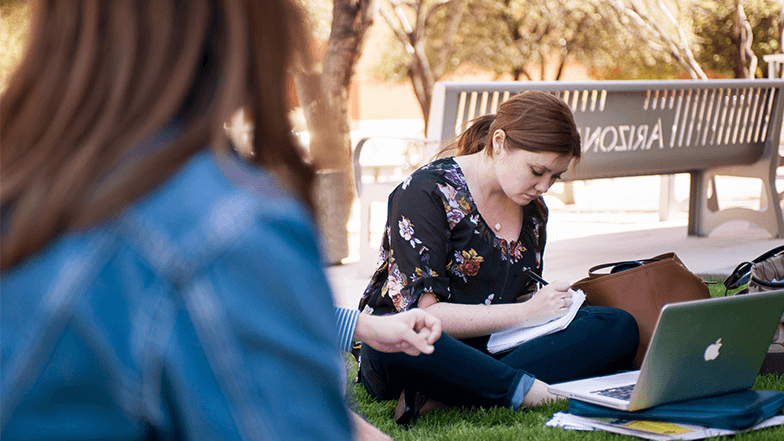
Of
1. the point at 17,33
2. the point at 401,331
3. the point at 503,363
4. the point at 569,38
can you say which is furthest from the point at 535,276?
the point at 569,38

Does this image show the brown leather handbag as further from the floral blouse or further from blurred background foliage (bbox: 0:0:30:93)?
blurred background foliage (bbox: 0:0:30:93)

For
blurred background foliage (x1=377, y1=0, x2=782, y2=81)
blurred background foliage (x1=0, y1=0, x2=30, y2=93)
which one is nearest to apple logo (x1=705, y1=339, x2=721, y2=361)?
blurred background foliage (x1=0, y1=0, x2=30, y2=93)

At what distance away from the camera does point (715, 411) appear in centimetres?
230

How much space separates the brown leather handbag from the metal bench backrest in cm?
213

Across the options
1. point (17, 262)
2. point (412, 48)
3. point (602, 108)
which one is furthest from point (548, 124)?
point (412, 48)

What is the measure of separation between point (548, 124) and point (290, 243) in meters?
2.33

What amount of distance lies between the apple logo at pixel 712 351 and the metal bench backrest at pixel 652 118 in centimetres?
285

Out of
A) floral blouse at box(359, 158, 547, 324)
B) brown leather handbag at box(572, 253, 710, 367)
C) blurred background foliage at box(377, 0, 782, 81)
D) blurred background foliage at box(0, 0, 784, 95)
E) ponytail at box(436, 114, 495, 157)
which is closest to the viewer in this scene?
floral blouse at box(359, 158, 547, 324)

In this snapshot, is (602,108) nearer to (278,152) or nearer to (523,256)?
(523,256)

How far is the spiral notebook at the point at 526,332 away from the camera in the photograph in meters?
2.86

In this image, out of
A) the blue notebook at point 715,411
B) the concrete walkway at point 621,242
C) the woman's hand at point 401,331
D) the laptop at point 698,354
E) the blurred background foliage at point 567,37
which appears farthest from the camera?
the blurred background foliage at point 567,37

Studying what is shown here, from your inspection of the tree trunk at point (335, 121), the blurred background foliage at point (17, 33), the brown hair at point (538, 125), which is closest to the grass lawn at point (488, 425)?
the tree trunk at point (335, 121)

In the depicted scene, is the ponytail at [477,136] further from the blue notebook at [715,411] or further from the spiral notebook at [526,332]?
the blue notebook at [715,411]

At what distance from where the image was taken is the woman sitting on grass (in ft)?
8.90
